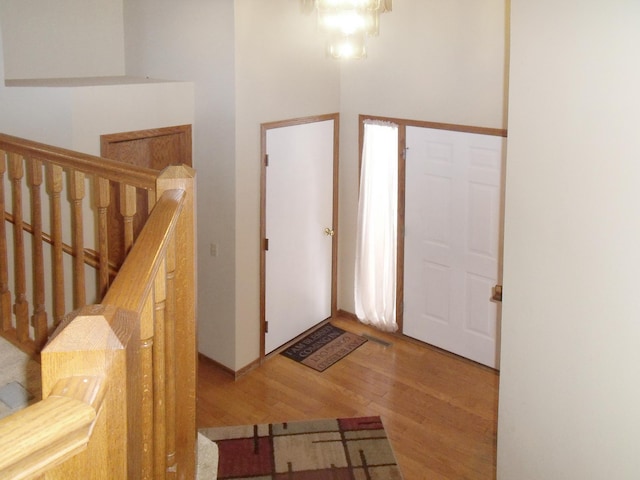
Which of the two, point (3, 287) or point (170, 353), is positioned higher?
point (170, 353)

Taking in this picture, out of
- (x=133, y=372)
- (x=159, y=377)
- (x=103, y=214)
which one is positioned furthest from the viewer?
Result: (x=103, y=214)

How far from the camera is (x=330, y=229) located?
6.29 m

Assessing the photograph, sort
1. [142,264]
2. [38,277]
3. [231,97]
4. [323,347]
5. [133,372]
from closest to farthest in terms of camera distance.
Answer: [133,372], [142,264], [38,277], [231,97], [323,347]

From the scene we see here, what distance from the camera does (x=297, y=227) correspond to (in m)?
5.90

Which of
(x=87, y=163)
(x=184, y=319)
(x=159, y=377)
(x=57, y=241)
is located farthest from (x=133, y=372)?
(x=57, y=241)

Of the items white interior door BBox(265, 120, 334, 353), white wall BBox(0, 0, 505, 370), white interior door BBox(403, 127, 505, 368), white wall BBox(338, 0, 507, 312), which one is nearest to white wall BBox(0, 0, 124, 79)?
white wall BBox(0, 0, 505, 370)

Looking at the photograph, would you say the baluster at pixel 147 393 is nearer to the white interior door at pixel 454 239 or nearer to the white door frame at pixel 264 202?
the white door frame at pixel 264 202

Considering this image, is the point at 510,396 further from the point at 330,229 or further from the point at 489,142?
the point at 330,229

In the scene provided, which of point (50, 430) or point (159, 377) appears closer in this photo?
point (50, 430)

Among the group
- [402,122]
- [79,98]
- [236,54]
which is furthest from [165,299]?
[402,122]

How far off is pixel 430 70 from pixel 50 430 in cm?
505

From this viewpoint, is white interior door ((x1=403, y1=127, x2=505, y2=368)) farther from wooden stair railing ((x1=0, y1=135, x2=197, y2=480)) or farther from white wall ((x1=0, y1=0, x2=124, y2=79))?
wooden stair railing ((x1=0, y1=135, x2=197, y2=480))

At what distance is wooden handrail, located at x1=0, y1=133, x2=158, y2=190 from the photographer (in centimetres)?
193

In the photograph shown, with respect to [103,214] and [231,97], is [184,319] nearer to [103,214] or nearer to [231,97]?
[103,214]
